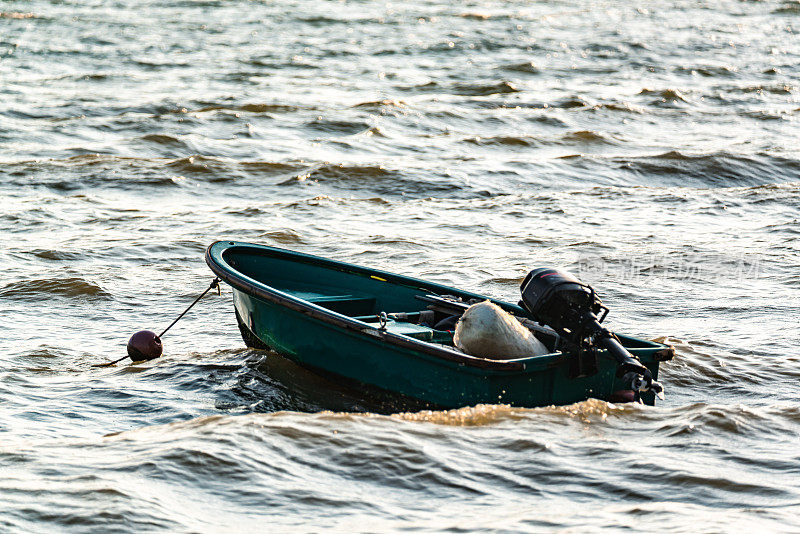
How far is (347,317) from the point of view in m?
7.53

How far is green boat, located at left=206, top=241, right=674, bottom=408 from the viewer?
7.03m

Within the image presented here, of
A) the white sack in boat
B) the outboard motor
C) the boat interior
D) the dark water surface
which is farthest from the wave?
the outboard motor

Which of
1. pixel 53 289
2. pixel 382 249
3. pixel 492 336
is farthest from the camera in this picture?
pixel 382 249

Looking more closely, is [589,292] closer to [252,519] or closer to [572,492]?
[572,492]

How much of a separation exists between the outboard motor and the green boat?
0.32 ft

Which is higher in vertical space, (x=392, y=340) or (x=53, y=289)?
(x=392, y=340)

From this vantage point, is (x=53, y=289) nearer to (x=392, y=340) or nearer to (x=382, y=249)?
(x=382, y=249)

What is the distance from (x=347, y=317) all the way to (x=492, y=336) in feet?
3.56

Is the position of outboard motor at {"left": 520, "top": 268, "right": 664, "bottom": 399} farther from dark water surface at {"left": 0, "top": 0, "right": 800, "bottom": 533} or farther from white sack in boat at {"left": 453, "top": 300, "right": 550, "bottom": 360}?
dark water surface at {"left": 0, "top": 0, "right": 800, "bottom": 533}

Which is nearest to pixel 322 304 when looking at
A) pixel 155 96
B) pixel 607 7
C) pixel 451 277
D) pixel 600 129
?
pixel 451 277

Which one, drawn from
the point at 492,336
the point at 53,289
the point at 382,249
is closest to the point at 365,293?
the point at 492,336

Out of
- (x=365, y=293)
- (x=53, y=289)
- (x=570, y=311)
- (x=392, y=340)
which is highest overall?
(x=570, y=311)

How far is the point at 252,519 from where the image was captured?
5.62m

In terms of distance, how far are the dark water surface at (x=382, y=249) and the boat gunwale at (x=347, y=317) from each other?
1.28ft
